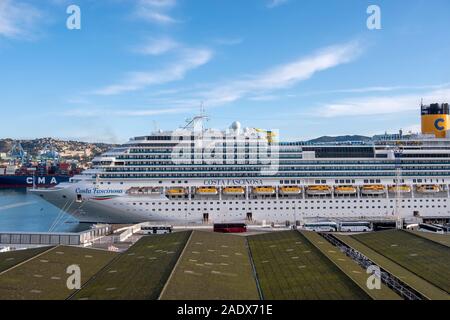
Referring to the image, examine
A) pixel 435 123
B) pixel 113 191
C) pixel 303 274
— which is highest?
pixel 435 123

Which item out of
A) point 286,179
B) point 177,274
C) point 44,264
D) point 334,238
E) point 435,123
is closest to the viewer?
point 177,274

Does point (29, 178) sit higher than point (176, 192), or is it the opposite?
point (29, 178)

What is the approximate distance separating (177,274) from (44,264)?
331 inches

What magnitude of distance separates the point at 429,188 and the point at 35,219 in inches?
1818

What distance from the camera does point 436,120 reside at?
61.0 metres

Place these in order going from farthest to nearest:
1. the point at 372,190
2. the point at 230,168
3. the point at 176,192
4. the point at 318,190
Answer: the point at 372,190 < the point at 318,190 < the point at 230,168 < the point at 176,192

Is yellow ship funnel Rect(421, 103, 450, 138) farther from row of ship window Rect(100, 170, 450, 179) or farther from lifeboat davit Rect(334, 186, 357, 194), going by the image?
lifeboat davit Rect(334, 186, 357, 194)

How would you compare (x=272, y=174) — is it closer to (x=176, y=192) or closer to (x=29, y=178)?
(x=176, y=192)

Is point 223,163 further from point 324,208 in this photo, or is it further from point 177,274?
point 177,274

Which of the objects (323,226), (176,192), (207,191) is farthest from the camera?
(207,191)

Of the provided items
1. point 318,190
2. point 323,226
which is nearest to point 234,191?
point 318,190

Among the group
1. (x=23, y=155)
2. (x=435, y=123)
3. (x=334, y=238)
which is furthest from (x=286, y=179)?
(x=23, y=155)

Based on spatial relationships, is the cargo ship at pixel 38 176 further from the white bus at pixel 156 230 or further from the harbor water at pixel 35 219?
the white bus at pixel 156 230

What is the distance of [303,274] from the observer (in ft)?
79.3
